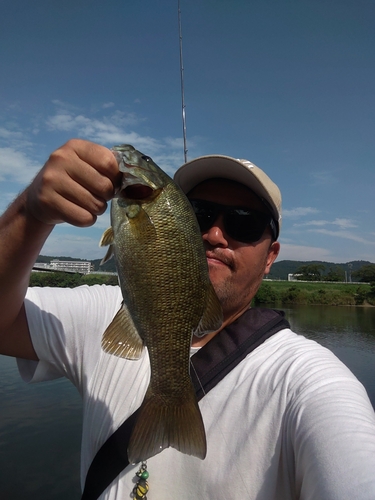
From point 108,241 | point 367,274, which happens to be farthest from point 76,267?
point 367,274

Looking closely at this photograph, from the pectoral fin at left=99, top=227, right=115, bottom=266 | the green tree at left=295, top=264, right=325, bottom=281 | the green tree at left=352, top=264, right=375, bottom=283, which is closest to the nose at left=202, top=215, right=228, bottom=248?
the pectoral fin at left=99, top=227, right=115, bottom=266

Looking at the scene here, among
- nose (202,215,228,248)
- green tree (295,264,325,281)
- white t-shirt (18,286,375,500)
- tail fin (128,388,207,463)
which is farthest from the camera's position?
green tree (295,264,325,281)

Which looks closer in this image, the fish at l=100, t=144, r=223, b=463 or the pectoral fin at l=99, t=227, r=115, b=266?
the fish at l=100, t=144, r=223, b=463

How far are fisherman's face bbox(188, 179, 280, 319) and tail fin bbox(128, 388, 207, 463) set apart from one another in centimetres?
97

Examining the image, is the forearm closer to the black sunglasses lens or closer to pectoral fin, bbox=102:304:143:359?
pectoral fin, bbox=102:304:143:359

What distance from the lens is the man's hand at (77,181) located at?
161 cm

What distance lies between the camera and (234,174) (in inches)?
102

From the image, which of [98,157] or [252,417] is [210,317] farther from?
[98,157]

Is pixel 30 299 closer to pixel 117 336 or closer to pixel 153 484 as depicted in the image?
pixel 117 336

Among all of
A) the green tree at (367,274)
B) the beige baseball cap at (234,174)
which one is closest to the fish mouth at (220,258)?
the beige baseball cap at (234,174)

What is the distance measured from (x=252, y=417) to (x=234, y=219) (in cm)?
131

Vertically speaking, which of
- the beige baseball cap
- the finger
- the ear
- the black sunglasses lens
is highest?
the beige baseball cap

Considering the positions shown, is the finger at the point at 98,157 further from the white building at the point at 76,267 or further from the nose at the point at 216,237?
the white building at the point at 76,267

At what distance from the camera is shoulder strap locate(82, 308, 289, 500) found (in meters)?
1.94
